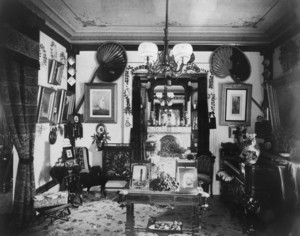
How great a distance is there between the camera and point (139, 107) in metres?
6.71

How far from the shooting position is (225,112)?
259 inches

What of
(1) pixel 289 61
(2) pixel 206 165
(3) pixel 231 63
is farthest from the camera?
(3) pixel 231 63

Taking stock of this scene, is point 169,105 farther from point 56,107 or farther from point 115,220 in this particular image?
point 115,220

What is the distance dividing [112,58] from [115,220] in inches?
156

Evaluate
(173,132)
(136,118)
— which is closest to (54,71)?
(136,118)

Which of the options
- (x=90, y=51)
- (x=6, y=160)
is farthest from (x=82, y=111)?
(x=6, y=160)

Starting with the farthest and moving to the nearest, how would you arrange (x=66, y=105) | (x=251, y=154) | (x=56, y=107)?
(x=66, y=105) → (x=56, y=107) → (x=251, y=154)

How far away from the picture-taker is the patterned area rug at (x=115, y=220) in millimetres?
4336

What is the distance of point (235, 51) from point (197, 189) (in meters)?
4.14

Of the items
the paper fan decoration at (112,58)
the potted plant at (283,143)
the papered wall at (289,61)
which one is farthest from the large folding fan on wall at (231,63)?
the paper fan decoration at (112,58)

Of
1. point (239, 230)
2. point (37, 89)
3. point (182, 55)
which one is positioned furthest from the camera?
point (37, 89)

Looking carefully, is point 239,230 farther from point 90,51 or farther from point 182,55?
point 90,51

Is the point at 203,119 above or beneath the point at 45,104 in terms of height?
beneath

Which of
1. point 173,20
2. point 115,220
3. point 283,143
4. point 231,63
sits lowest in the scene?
point 115,220
